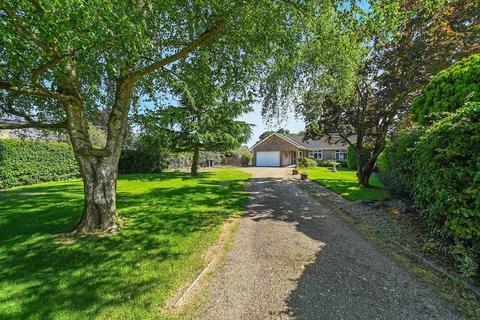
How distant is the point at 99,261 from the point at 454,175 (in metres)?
6.34

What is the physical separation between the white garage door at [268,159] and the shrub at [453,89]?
3124cm

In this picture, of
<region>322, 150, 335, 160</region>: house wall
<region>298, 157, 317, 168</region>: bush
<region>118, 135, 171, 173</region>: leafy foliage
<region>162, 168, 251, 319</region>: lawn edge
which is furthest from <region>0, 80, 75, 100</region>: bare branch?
<region>322, 150, 335, 160</region>: house wall

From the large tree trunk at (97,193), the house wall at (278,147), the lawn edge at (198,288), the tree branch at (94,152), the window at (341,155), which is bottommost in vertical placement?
the lawn edge at (198,288)

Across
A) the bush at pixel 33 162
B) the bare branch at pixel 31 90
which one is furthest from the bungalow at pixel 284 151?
the bare branch at pixel 31 90

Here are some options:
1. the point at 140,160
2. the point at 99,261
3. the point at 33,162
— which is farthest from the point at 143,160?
the point at 99,261

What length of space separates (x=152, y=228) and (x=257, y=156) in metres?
34.3

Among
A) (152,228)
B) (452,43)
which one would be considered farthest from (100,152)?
(452,43)

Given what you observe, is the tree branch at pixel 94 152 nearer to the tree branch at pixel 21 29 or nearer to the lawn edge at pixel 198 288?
the tree branch at pixel 21 29

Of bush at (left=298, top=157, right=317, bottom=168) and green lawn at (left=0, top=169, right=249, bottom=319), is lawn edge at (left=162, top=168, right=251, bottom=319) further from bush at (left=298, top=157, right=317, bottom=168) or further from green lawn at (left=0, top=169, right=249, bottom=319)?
bush at (left=298, top=157, right=317, bottom=168)

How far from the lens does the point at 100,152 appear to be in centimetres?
561

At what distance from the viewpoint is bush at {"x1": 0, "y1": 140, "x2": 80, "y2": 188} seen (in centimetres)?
1316

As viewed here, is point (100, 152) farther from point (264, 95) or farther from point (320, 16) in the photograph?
point (264, 95)

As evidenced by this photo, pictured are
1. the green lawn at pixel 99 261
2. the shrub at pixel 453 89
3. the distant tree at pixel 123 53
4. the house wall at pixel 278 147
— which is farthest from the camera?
the house wall at pixel 278 147

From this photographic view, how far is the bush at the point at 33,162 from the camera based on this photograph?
1316 cm
